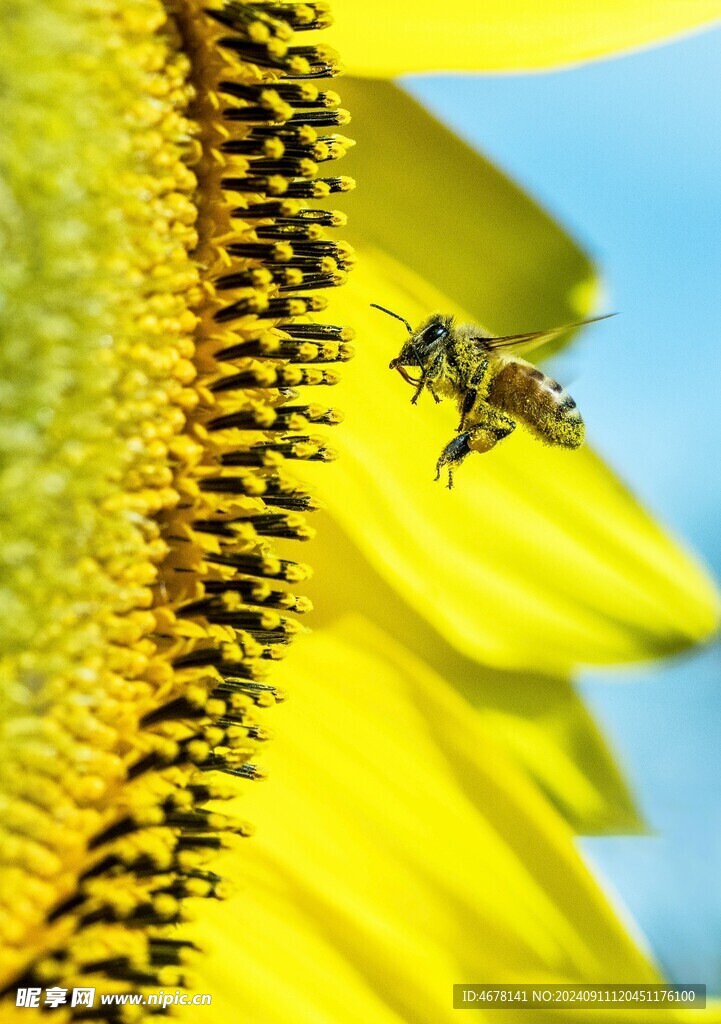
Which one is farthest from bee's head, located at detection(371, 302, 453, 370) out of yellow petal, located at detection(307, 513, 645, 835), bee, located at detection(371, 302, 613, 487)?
yellow petal, located at detection(307, 513, 645, 835)

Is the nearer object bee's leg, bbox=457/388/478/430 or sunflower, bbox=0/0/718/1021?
sunflower, bbox=0/0/718/1021

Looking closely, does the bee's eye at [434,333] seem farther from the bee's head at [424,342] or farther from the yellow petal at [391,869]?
the yellow petal at [391,869]

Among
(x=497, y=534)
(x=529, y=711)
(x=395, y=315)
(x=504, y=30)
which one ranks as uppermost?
(x=504, y=30)

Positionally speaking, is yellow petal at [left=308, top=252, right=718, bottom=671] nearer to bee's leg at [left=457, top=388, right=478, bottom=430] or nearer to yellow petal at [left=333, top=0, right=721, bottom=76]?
bee's leg at [left=457, top=388, right=478, bottom=430]

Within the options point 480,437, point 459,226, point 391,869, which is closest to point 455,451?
point 480,437

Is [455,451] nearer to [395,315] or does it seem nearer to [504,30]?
[395,315]

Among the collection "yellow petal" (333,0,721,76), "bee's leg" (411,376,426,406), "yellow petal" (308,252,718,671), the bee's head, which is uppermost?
"yellow petal" (333,0,721,76)
